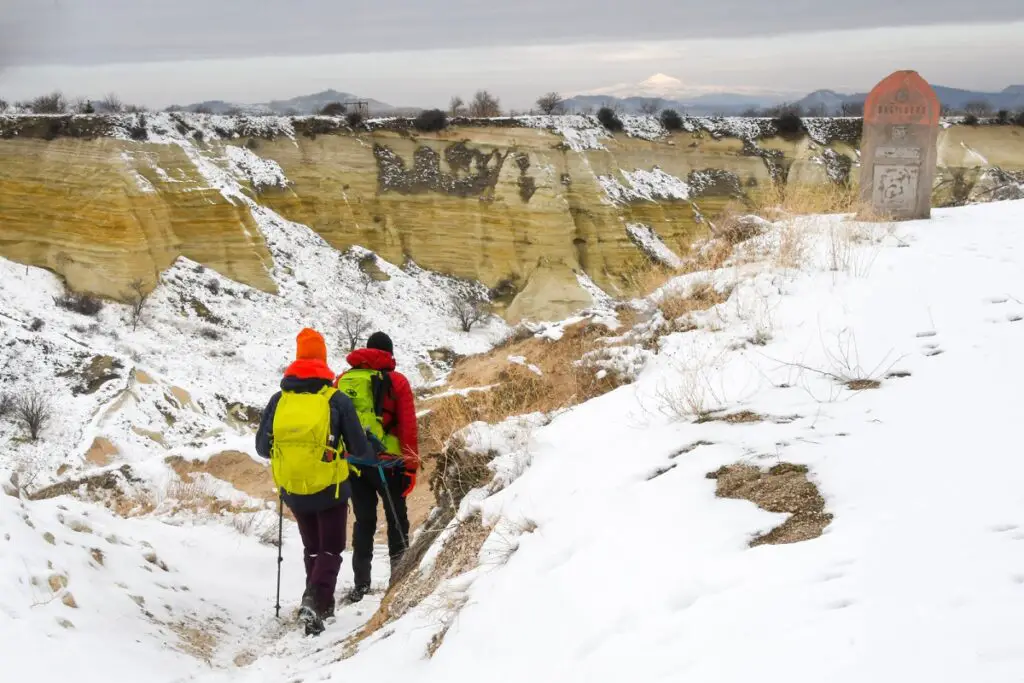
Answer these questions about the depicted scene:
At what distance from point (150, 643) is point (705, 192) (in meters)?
35.6

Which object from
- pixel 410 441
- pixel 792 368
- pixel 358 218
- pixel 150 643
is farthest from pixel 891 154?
pixel 358 218

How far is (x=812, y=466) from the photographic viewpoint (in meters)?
3.54

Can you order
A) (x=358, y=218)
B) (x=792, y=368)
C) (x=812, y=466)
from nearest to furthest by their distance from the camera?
(x=812, y=466), (x=792, y=368), (x=358, y=218)

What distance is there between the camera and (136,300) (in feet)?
87.3

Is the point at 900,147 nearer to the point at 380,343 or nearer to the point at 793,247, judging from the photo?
the point at 793,247

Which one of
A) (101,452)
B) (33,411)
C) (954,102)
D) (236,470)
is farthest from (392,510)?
(954,102)

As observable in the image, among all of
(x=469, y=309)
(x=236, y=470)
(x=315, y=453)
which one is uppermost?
(x=315, y=453)

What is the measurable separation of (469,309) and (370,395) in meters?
26.7

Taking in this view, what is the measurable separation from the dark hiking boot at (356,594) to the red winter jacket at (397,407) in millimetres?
1074

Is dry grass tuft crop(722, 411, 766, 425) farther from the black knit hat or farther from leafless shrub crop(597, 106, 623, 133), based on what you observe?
leafless shrub crop(597, 106, 623, 133)

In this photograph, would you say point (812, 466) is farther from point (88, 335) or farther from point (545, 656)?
point (88, 335)

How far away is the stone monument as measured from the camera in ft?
32.6

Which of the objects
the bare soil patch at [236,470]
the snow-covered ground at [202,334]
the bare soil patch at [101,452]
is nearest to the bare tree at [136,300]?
the snow-covered ground at [202,334]

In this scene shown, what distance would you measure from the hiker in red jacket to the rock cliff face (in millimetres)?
24841
